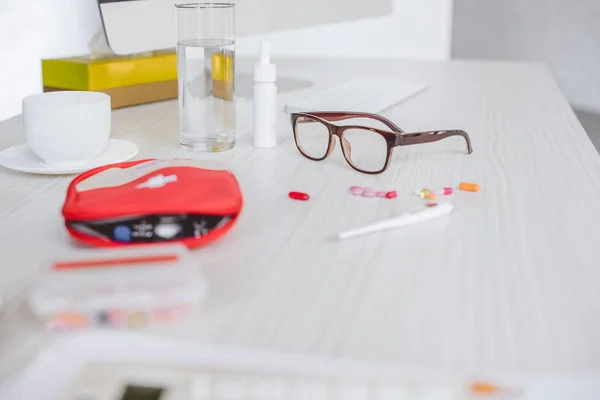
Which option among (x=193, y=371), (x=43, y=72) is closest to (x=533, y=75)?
(x=43, y=72)

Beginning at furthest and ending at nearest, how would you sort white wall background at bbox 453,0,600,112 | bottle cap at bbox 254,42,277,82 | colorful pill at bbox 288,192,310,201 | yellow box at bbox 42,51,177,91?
1. white wall background at bbox 453,0,600,112
2. yellow box at bbox 42,51,177,91
3. bottle cap at bbox 254,42,277,82
4. colorful pill at bbox 288,192,310,201

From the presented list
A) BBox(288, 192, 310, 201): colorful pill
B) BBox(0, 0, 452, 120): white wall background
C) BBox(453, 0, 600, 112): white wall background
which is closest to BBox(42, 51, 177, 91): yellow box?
BBox(288, 192, 310, 201): colorful pill

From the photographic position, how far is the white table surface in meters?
0.38

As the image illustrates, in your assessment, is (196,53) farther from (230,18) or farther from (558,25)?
(558,25)

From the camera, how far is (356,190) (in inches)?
24.5

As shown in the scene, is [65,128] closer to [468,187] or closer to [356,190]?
[356,190]

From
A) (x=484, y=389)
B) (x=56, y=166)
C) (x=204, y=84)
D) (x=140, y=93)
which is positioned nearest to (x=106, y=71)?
(x=140, y=93)

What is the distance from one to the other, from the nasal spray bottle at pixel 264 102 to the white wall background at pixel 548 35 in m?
1.92

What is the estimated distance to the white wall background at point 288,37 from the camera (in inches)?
78.0

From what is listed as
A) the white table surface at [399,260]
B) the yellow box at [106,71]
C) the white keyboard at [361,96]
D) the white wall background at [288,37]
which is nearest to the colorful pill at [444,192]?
the white table surface at [399,260]

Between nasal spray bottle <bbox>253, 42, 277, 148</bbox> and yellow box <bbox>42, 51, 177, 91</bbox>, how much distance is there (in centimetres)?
26

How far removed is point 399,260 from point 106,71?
0.59 meters

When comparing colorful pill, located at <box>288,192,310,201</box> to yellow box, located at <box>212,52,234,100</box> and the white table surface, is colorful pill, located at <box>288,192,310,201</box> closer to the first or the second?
the white table surface

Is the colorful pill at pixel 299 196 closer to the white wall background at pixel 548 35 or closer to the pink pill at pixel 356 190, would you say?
the pink pill at pixel 356 190
